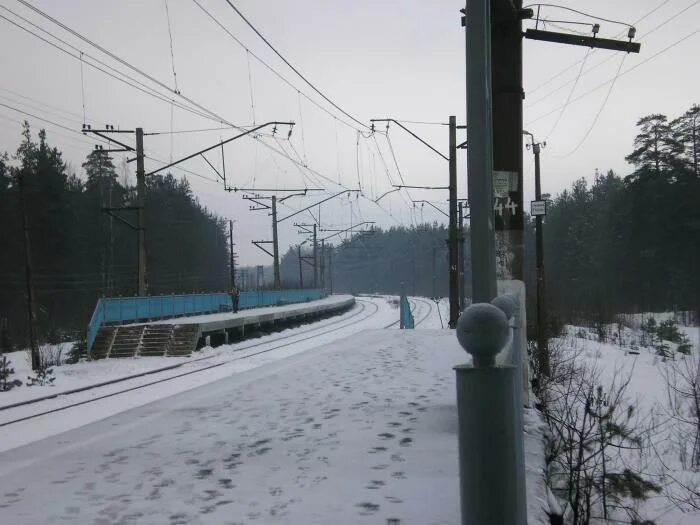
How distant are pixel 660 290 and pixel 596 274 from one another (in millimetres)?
15643

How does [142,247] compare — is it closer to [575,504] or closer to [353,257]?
[575,504]

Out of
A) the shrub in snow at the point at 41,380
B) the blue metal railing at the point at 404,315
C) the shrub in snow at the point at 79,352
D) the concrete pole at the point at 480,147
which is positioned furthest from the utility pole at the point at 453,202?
the concrete pole at the point at 480,147

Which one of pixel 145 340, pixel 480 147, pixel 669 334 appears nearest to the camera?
pixel 480 147

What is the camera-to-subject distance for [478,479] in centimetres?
179

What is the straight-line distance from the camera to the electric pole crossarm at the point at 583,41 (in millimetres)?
9047

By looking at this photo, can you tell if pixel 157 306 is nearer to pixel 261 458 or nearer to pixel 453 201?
pixel 453 201

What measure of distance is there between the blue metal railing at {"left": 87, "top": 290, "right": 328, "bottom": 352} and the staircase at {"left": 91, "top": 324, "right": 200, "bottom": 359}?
1.43 feet

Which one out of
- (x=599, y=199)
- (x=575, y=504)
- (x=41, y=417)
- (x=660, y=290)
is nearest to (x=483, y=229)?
(x=575, y=504)

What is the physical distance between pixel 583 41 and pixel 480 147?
19.2ft

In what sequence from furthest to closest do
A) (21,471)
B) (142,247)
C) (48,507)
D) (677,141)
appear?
(677,141) < (142,247) < (21,471) < (48,507)

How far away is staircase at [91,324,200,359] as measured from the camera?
21.0 m

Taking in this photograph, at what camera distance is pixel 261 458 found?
595cm

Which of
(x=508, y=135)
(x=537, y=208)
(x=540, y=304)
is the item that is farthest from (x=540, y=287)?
(x=508, y=135)

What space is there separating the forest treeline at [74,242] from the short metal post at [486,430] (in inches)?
1337
